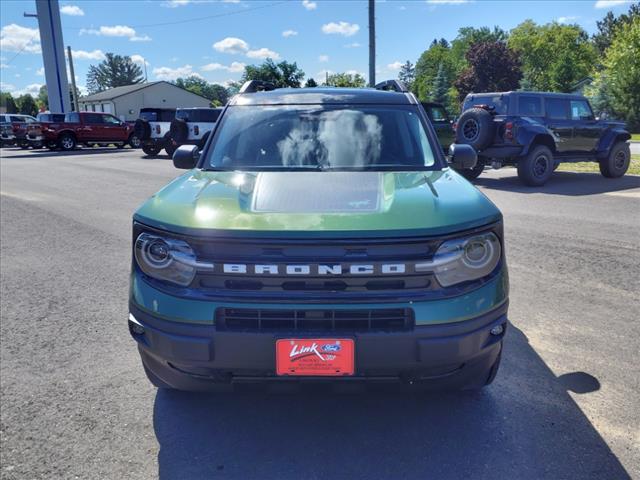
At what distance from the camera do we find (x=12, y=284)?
5.10m

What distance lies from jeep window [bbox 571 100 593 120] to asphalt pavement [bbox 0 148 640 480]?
7.72 metres

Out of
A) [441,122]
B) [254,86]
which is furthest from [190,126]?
[254,86]

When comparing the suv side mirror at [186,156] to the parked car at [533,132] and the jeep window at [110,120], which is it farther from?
the jeep window at [110,120]

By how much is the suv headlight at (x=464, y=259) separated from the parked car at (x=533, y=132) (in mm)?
9056

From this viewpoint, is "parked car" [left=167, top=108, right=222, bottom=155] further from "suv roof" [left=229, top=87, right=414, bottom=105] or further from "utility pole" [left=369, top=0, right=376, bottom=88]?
"suv roof" [left=229, top=87, right=414, bottom=105]

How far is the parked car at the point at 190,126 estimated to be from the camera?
60.3ft

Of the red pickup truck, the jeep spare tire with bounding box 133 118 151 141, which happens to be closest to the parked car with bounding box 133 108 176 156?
the jeep spare tire with bounding box 133 118 151 141

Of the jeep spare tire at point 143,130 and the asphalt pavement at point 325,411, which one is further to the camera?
the jeep spare tire at point 143,130

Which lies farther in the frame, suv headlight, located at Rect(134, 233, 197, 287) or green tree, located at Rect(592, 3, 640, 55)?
green tree, located at Rect(592, 3, 640, 55)

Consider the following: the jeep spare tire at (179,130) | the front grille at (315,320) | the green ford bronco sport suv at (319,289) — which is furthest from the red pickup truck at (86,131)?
the front grille at (315,320)

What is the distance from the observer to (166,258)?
2.30 meters

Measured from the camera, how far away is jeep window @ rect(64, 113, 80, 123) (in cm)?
2538

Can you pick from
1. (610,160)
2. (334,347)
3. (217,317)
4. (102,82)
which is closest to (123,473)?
(217,317)

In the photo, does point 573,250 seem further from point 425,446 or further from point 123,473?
point 123,473
